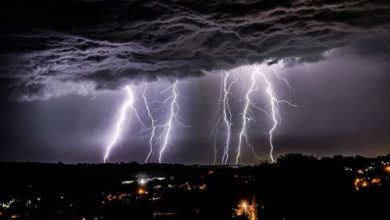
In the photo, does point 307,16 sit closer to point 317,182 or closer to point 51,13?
point 51,13

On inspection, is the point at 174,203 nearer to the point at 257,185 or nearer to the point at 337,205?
the point at 257,185

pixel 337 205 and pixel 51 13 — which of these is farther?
pixel 337 205

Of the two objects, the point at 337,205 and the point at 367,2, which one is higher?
the point at 367,2

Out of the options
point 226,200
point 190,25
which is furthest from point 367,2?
point 226,200

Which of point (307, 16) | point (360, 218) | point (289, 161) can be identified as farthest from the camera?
point (289, 161)

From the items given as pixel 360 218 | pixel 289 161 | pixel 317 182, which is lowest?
pixel 360 218

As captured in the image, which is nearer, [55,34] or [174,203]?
[55,34]

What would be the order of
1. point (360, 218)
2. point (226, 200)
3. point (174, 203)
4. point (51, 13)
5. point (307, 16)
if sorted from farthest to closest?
point (174, 203), point (226, 200), point (360, 218), point (307, 16), point (51, 13)

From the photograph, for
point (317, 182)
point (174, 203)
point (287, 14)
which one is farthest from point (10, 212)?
point (287, 14)

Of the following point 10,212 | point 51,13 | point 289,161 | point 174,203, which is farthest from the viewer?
point 10,212
